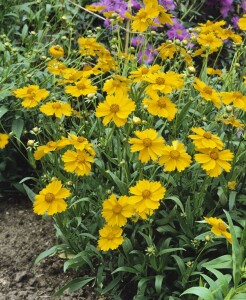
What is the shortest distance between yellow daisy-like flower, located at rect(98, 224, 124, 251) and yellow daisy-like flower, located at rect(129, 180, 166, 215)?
0.51 feet

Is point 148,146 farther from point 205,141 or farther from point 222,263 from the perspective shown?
point 222,263

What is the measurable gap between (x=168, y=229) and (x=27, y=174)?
3.32 ft

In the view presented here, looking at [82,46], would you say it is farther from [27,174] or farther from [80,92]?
[27,174]

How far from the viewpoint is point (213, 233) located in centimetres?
180

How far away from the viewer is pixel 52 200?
1.77 meters

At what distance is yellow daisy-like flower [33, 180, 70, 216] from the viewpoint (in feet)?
5.76

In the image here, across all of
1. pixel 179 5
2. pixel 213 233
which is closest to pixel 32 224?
pixel 213 233

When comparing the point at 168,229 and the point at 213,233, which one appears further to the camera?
the point at 168,229

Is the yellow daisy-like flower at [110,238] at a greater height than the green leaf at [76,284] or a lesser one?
greater

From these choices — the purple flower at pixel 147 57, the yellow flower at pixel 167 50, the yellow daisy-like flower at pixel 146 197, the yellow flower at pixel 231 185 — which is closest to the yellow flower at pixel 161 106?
the yellow daisy-like flower at pixel 146 197

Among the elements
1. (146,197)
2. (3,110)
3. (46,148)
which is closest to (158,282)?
(146,197)

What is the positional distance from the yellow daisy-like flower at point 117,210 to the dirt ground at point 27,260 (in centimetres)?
53

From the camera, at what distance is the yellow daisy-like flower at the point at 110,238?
70.4 inches

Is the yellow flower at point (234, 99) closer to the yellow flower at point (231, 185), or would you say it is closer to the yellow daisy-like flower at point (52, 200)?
the yellow flower at point (231, 185)
